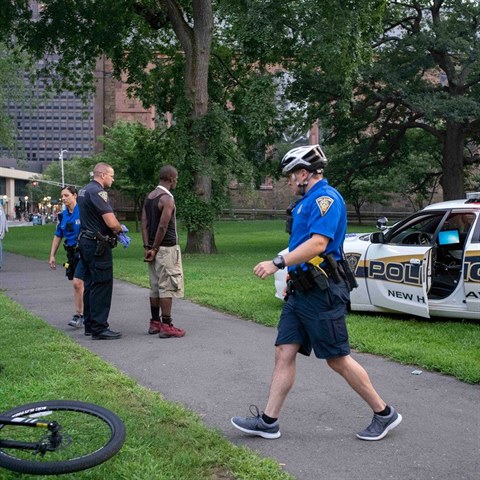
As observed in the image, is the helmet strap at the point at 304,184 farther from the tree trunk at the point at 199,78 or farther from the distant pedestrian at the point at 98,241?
the tree trunk at the point at 199,78

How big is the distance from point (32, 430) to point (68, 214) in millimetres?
5789

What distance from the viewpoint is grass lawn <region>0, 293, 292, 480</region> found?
13.4 ft

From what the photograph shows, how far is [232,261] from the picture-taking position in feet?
69.1

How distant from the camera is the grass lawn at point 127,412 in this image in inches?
161

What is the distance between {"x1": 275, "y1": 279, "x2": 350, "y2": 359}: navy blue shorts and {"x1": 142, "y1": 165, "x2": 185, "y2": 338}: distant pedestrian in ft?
12.0

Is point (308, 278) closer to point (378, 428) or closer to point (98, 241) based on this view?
point (378, 428)

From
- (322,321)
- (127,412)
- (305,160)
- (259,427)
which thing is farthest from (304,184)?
(127,412)

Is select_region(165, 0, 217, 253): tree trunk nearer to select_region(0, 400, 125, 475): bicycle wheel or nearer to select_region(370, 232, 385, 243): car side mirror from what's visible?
select_region(370, 232, 385, 243): car side mirror

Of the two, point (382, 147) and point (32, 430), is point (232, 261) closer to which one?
point (382, 147)

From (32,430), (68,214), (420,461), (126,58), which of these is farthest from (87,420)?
(126,58)

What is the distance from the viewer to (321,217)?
15.0 feet

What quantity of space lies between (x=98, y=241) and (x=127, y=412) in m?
3.26

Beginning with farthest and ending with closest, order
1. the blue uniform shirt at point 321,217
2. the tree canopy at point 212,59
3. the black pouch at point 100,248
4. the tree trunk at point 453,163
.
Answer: the tree trunk at point 453,163 < the tree canopy at point 212,59 < the black pouch at point 100,248 < the blue uniform shirt at point 321,217

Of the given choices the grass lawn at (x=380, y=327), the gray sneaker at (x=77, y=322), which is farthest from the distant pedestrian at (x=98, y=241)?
the grass lawn at (x=380, y=327)
